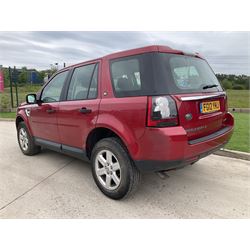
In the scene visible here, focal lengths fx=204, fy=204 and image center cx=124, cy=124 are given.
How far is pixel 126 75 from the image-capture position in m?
2.35

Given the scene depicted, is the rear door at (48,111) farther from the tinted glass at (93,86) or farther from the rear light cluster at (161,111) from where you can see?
the rear light cluster at (161,111)

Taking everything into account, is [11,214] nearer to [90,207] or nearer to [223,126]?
[90,207]

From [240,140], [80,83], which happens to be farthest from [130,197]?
[240,140]

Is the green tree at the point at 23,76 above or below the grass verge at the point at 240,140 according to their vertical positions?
above

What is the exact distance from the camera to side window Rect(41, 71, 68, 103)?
336cm

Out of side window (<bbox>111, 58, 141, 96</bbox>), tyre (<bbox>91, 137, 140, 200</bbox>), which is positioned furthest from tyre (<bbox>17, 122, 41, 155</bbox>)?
side window (<bbox>111, 58, 141, 96</bbox>)

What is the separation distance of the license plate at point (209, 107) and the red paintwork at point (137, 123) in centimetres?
6

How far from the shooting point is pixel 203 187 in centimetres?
284

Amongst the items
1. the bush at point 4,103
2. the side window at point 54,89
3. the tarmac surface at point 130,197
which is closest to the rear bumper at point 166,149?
the tarmac surface at point 130,197

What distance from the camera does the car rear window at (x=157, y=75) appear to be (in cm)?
207

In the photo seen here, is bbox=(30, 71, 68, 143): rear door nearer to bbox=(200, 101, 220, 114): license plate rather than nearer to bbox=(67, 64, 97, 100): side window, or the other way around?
bbox=(67, 64, 97, 100): side window

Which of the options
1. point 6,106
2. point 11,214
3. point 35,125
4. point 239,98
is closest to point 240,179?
point 11,214

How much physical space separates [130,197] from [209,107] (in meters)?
1.45
